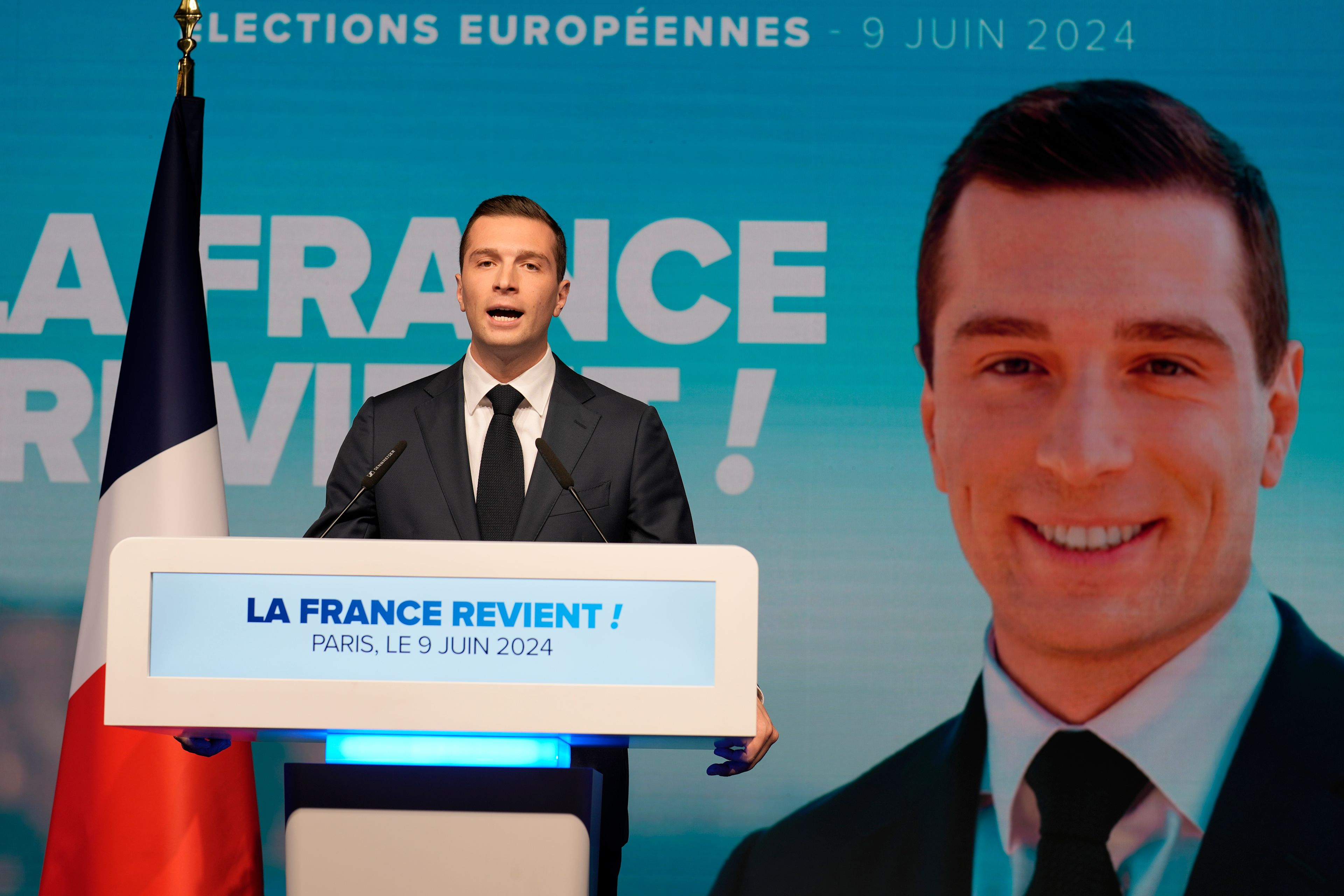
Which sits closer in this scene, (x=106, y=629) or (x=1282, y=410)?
(x=106, y=629)

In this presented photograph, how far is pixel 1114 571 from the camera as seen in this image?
314 cm

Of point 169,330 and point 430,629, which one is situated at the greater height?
point 169,330

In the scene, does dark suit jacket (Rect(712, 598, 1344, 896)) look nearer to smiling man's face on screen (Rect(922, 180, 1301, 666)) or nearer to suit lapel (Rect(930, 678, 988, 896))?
suit lapel (Rect(930, 678, 988, 896))

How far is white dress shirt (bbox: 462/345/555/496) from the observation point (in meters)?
2.49

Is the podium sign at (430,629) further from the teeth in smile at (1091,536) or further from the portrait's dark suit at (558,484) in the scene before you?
the teeth in smile at (1091,536)

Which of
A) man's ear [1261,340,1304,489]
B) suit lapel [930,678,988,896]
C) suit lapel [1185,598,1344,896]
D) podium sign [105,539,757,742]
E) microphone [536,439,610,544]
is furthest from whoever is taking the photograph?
man's ear [1261,340,1304,489]

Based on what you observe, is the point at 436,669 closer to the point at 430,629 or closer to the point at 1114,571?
the point at 430,629

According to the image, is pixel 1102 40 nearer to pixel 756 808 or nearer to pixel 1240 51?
pixel 1240 51

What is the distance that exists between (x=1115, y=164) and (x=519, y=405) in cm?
178

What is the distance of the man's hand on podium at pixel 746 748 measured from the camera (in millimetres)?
1609

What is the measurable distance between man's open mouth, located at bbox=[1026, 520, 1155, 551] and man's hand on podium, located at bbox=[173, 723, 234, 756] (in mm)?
2171

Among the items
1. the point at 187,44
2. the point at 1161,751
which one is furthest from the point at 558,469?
the point at 1161,751

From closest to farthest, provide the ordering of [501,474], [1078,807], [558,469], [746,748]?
[746,748], [558,469], [501,474], [1078,807]

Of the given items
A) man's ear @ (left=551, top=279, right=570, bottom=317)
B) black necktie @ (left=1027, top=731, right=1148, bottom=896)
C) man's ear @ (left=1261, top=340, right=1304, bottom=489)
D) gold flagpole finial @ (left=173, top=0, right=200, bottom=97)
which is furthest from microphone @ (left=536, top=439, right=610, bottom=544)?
man's ear @ (left=1261, top=340, right=1304, bottom=489)
